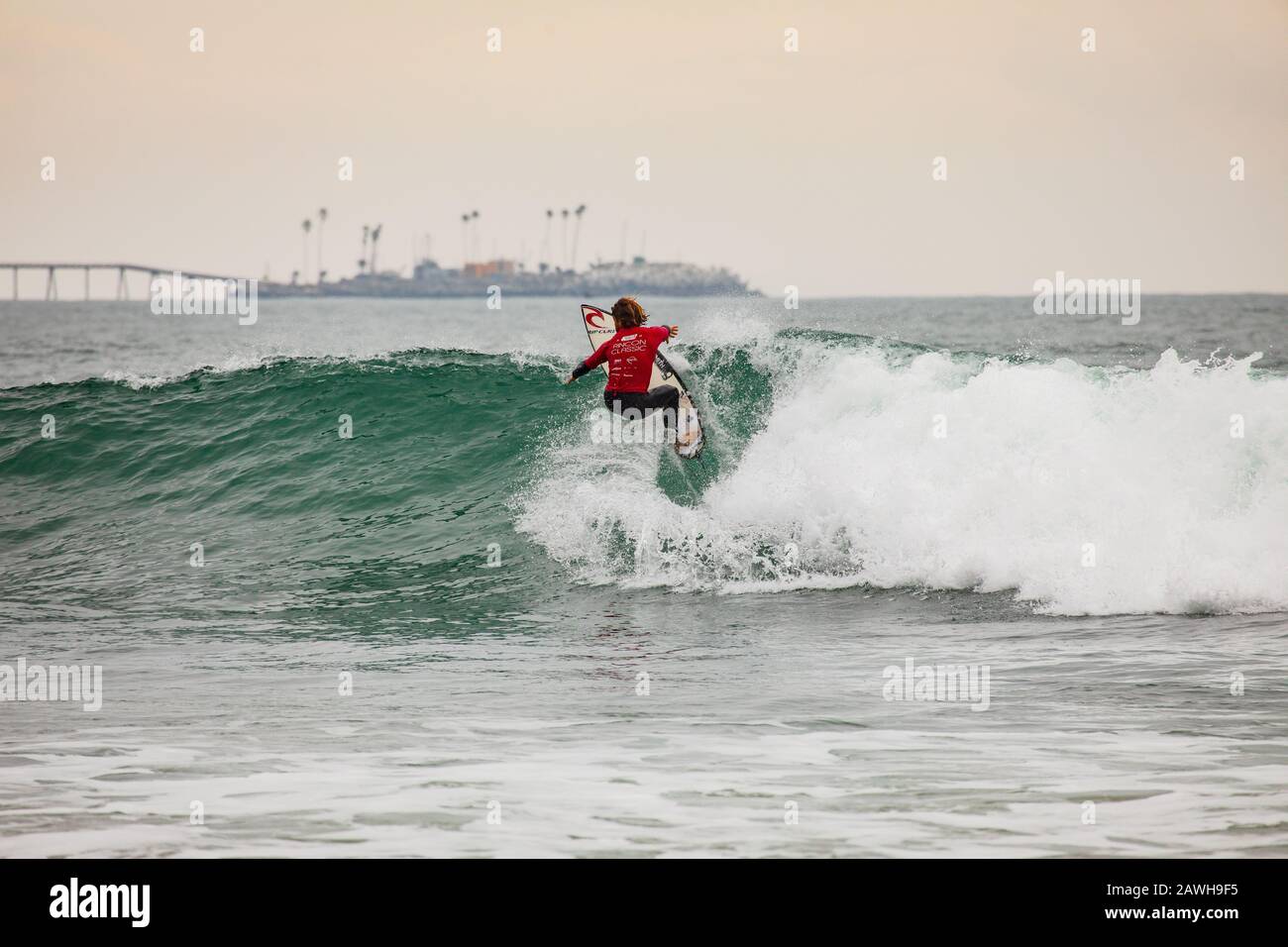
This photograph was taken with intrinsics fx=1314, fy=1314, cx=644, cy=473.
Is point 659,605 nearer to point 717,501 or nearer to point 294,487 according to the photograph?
point 717,501

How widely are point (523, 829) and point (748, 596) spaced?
19.2ft

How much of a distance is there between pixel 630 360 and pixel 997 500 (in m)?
3.63

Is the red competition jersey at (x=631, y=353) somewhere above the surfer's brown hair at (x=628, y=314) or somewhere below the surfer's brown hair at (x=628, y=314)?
below

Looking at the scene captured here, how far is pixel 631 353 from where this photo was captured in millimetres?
12492

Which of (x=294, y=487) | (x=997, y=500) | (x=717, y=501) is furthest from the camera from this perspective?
(x=294, y=487)

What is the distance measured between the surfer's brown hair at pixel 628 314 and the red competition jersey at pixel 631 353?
64mm

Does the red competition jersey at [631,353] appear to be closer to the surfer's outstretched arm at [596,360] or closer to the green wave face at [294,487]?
the surfer's outstretched arm at [596,360]

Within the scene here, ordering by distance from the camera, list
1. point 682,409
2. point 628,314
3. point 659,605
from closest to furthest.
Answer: point 659,605, point 628,314, point 682,409

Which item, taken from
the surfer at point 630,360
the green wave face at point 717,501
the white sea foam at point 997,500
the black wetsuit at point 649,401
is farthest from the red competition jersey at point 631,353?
the white sea foam at point 997,500

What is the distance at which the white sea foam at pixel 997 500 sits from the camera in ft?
34.7

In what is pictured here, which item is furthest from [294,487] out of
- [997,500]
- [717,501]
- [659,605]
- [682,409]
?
[997,500]

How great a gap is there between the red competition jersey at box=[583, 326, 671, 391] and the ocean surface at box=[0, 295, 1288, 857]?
3.99 ft
